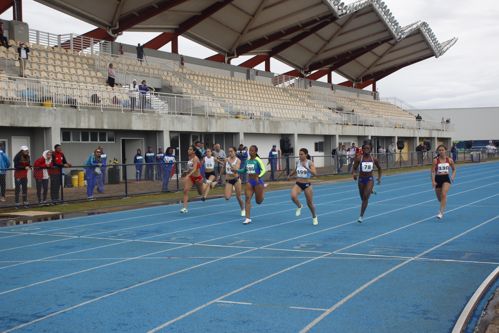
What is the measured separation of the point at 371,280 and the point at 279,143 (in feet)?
119

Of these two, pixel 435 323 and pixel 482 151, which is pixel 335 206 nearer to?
pixel 435 323

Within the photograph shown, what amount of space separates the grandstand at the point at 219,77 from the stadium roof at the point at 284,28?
0.11 meters

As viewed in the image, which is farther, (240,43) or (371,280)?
(240,43)

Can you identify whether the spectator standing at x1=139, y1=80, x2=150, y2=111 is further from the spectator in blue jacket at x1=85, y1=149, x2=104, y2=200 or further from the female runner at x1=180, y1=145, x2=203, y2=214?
the female runner at x1=180, y1=145, x2=203, y2=214

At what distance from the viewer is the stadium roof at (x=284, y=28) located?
4106 centimetres

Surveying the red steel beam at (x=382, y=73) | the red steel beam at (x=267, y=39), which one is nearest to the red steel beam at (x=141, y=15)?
the red steel beam at (x=267, y=39)

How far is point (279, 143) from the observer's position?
147 ft

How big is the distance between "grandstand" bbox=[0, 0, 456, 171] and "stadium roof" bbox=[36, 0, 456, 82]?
11 cm

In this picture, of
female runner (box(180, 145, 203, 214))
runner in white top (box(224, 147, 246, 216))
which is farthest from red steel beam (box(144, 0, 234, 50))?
runner in white top (box(224, 147, 246, 216))

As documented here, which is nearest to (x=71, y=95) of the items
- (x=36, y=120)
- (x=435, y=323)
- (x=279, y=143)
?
(x=36, y=120)

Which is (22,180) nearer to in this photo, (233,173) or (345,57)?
(233,173)

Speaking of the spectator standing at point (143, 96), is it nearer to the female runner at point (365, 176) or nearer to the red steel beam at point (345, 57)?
the female runner at point (365, 176)

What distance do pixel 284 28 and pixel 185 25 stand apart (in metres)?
9.70

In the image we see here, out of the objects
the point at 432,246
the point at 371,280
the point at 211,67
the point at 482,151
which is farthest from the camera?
the point at 482,151
